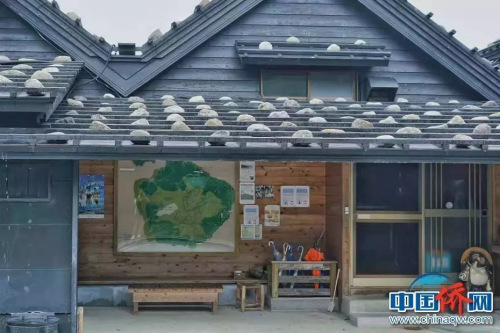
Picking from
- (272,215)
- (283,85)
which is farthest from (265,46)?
(272,215)

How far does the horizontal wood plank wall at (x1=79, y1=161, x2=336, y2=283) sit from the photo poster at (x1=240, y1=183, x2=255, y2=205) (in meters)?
0.14

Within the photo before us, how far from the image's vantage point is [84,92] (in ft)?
34.2

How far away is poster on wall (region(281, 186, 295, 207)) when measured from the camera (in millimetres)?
11273

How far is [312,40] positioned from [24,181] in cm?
538

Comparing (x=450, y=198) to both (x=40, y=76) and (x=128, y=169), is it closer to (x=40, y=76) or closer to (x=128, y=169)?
(x=128, y=169)

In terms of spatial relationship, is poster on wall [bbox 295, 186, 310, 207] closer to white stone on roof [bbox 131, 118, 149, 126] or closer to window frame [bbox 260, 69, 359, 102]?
window frame [bbox 260, 69, 359, 102]

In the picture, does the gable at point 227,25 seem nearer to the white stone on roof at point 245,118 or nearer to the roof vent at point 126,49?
the roof vent at point 126,49

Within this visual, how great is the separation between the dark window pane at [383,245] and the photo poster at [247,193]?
188 cm

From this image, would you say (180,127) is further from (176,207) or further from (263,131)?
(176,207)

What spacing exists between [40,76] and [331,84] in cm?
469

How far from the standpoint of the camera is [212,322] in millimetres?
9625

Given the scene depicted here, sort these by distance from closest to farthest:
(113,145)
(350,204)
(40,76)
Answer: (113,145), (40,76), (350,204)

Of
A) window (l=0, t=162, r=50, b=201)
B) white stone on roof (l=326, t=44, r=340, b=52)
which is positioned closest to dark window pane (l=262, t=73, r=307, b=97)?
white stone on roof (l=326, t=44, r=340, b=52)

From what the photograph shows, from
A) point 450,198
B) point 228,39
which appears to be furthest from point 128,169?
point 450,198
